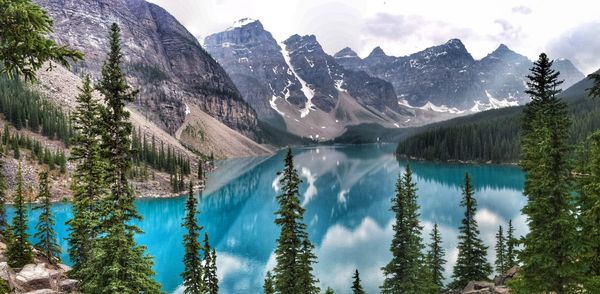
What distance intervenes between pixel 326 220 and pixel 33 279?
2701 inches

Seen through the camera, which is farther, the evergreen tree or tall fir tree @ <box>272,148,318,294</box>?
the evergreen tree

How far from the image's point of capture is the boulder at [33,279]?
749 inches

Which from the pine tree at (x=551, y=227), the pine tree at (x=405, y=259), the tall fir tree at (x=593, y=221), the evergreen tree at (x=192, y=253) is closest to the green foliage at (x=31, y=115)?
the evergreen tree at (x=192, y=253)

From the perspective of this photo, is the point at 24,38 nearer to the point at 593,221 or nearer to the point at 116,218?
the point at 116,218

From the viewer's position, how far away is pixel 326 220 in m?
84.5

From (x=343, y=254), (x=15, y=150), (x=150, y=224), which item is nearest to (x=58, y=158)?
(x=15, y=150)

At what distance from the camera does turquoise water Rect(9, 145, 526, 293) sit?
175 ft

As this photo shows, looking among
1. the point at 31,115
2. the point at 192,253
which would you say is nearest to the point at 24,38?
the point at 192,253

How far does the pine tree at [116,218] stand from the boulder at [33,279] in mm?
2801

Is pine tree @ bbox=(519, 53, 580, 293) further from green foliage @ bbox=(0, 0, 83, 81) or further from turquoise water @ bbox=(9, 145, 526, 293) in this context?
turquoise water @ bbox=(9, 145, 526, 293)

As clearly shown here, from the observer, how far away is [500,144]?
180m

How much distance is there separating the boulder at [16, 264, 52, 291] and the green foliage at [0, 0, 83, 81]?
15252mm

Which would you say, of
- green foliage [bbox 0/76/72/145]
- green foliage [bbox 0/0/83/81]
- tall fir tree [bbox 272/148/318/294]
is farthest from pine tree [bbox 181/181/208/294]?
green foliage [bbox 0/76/72/145]

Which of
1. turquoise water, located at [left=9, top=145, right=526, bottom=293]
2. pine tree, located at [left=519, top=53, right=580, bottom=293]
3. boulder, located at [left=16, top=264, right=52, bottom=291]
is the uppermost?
pine tree, located at [left=519, top=53, right=580, bottom=293]
